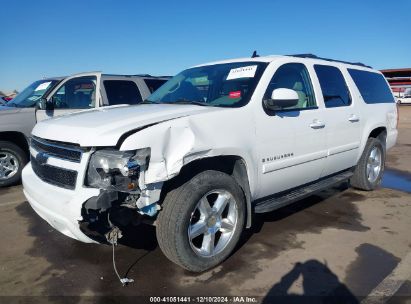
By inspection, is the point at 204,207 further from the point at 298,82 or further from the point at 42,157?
the point at 298,82

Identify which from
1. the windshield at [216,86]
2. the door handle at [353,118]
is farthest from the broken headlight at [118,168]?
the door handle at [353,118]

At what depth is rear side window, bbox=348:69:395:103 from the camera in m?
5.27

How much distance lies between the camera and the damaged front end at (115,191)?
2.58 m

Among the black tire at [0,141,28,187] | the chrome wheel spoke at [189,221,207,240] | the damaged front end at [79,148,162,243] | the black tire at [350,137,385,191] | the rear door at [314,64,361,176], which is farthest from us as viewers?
the black tire at [0,141,28,187]

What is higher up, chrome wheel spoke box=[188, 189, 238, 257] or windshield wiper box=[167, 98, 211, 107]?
windshield wiper box=[167, 98, 211, 107]

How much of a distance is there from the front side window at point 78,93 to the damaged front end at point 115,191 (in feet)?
15.0

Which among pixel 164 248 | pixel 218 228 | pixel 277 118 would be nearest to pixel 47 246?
pixel 164 248

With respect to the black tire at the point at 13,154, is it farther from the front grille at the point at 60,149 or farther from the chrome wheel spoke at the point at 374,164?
the chrome wheel spoke at the point at 374,164

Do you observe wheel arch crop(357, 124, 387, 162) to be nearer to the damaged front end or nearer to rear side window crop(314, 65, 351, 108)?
rear side window crop(314, 65, 351, 108)

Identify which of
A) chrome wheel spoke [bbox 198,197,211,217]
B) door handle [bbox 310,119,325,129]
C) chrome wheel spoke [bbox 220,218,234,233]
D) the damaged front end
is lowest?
chrome wheel spoke [bbox 220,218,234,233]

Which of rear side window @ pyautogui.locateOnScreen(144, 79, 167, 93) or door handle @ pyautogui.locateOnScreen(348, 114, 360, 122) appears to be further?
rear side window @ pyautogui.locateOnScreen(144, 79, 167, 93)

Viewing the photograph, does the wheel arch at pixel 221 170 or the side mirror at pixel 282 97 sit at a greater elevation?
the side mirror at pixel 282 97

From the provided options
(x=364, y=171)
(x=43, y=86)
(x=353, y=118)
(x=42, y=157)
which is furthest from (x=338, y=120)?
(x=43, y=86)

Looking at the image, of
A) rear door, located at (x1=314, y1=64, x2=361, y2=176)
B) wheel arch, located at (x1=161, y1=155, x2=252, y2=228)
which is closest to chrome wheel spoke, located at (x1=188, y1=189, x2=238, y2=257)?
wheel arch, located at (x1=161, y1=155, x2=252, y2=228)
